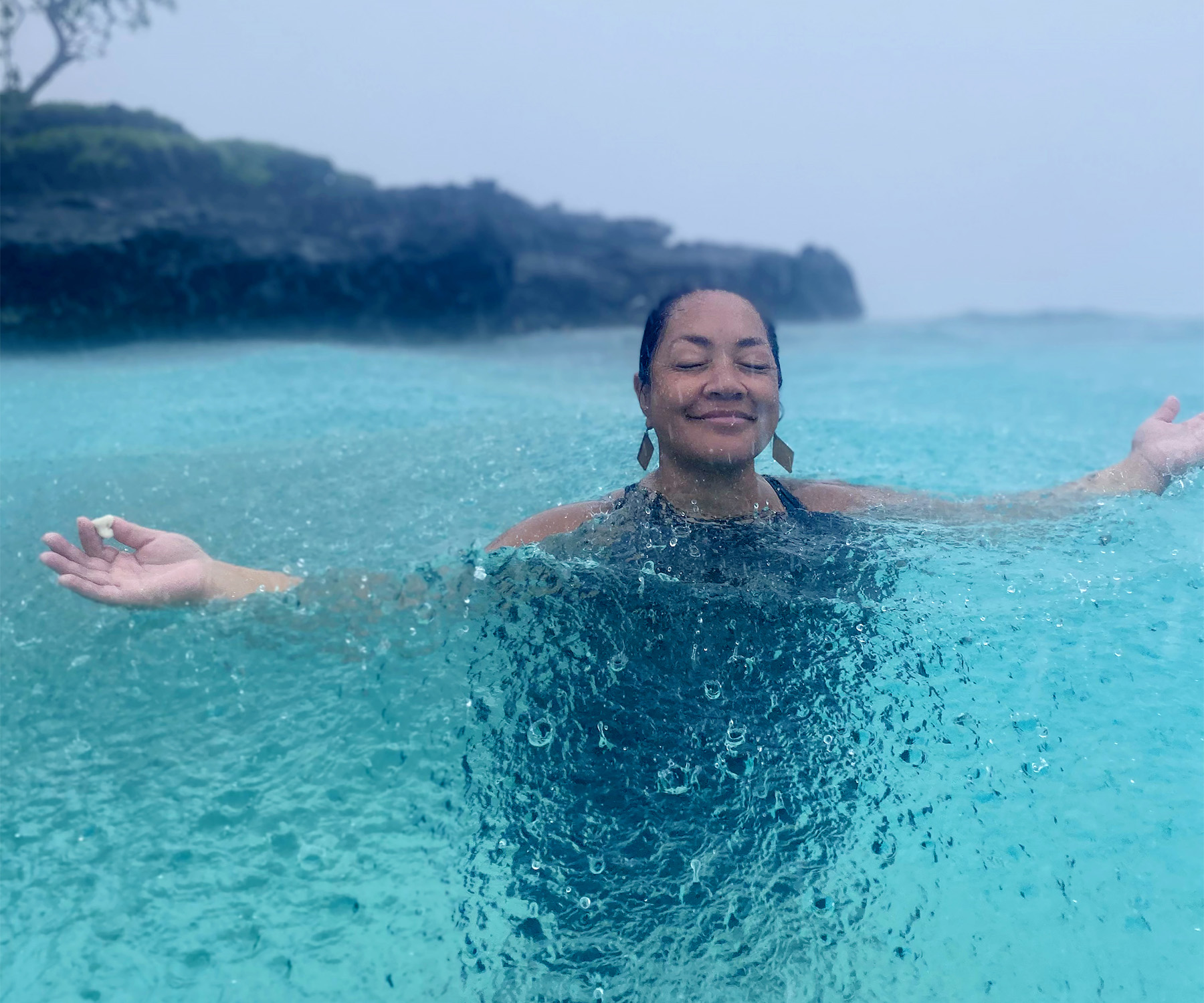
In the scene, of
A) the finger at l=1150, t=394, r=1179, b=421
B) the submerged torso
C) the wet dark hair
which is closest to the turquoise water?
the submerged torso

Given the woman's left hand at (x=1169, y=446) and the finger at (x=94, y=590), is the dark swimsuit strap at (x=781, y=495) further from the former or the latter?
the finger at (x=94, y=590)

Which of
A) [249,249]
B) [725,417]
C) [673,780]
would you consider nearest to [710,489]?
[725,417]

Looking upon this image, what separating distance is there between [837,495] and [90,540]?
77.6 inches

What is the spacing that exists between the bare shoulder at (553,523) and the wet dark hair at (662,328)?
0.36m

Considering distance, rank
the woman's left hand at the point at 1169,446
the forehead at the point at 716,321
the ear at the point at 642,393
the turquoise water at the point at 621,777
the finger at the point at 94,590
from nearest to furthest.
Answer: the turquoise water at the point at 621,777
the finger at the point at 94,590
the forehead at the point at 716,321
the ear at the point at 642,393
the woman's left hand at the point at 1169,446

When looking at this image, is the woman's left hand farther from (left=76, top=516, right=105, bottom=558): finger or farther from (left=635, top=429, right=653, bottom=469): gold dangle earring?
(left=76, top=516, right=105, bottom=558): finger

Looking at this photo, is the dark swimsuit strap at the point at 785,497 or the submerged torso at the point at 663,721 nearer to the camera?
the submerged torso at the point at 663,721

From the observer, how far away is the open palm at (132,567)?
216 centimetres

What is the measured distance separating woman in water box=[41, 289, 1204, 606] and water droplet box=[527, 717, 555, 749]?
487 mm

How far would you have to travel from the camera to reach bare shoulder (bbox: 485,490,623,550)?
2404 mm

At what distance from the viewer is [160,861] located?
90.2 inches

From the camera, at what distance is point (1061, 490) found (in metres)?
2.80

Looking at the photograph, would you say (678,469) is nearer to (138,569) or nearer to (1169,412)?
(138,569)

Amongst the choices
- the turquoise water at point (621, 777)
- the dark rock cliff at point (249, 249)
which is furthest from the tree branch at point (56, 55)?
the turquoise water at point (621, 777)
